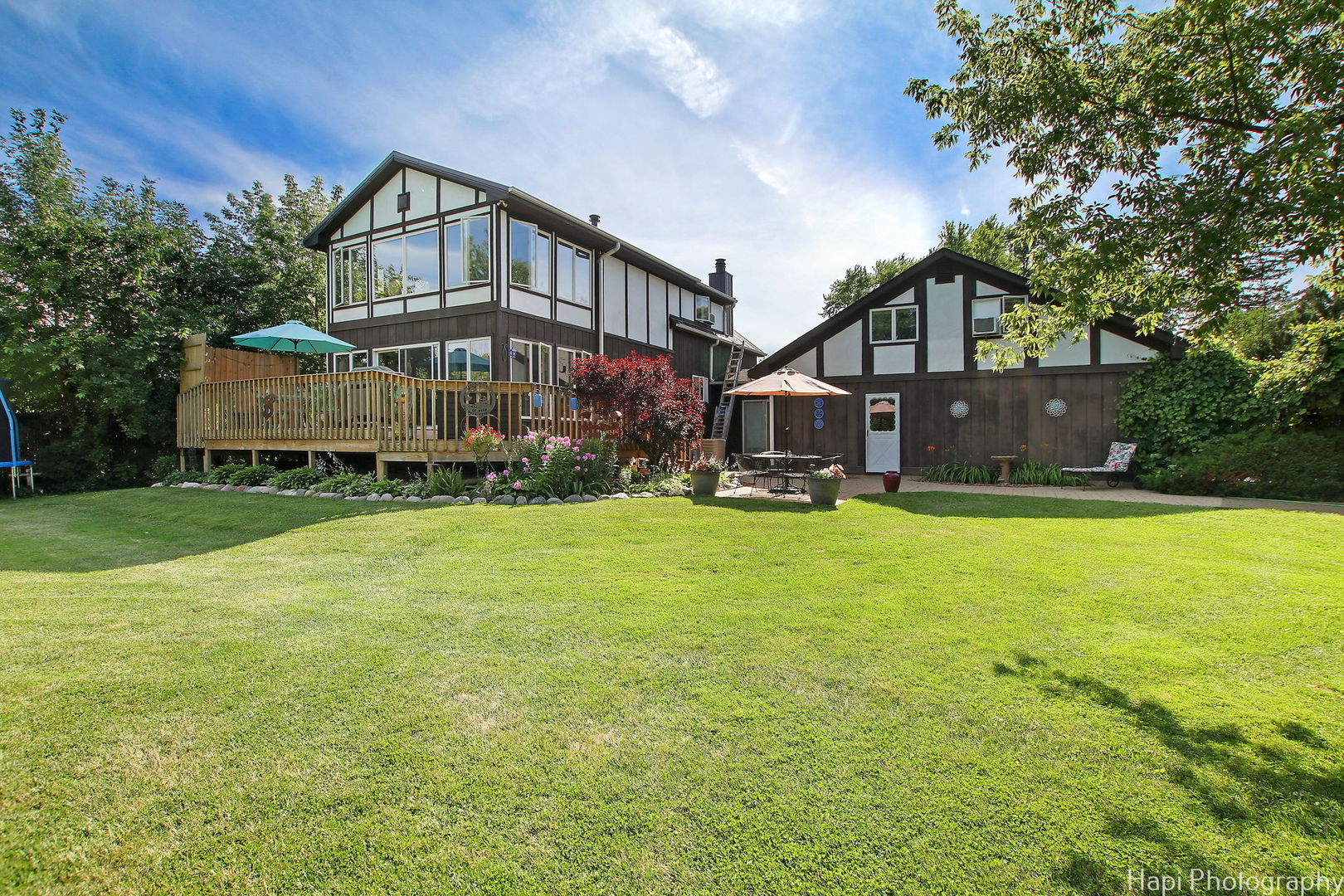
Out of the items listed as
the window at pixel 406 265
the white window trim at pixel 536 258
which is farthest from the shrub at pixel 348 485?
the window at pixel 406 265

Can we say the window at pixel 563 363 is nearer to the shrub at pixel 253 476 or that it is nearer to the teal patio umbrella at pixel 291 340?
the teal patio umbrella at pixel 291 340

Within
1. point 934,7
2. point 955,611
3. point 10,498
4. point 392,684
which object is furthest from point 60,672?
point 10,498

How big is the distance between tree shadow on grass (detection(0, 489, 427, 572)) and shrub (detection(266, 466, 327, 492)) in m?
0.63

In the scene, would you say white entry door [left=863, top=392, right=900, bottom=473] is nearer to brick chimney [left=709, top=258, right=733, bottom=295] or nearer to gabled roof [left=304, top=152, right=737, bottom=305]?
gabled roof [left=304, top=152, right=737, bottom=305]

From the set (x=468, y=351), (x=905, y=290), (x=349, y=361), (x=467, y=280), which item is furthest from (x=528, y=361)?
(x=905, y=290)

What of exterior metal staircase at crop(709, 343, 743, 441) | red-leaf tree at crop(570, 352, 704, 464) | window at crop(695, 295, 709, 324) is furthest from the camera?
window at crop(695, 295, 709, 324)

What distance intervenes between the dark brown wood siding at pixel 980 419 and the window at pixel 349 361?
431 inches

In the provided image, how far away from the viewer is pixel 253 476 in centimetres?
1048

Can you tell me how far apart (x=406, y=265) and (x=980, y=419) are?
1449 cm

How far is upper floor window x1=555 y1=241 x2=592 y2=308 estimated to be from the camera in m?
13.9

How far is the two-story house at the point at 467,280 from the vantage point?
40.9 feet

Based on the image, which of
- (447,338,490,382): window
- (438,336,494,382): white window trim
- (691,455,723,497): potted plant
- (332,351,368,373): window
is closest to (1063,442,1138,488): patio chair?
(691,455,723,497): potted plant

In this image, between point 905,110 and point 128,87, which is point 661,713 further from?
point 128,87

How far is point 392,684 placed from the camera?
2.72 metres
